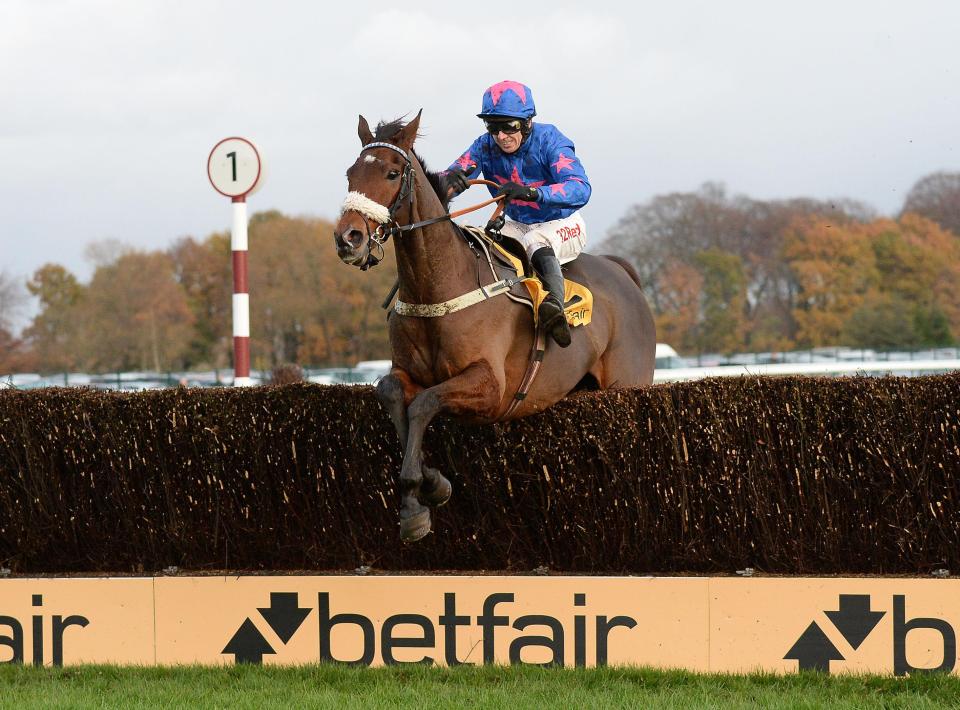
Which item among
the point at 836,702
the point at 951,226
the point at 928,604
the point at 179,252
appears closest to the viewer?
the point at 836,702

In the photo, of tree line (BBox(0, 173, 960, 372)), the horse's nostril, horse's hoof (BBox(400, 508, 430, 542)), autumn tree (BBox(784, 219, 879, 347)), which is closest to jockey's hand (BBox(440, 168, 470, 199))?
the horse's nostril

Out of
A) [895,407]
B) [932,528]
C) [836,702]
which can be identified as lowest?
[836,702]

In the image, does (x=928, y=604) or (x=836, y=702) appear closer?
(x=836, y=702)

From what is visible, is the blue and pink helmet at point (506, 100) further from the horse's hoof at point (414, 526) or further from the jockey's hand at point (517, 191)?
the horse's hoof at point (414, 526)

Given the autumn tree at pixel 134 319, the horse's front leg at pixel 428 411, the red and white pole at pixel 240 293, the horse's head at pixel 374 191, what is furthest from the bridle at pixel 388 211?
the autumn tree at pixel 134 319

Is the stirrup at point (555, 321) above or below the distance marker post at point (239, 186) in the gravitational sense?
below

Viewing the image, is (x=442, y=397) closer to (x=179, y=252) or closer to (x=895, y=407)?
(x=895, y=407)

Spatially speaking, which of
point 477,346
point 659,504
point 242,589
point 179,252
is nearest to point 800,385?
point 659,504

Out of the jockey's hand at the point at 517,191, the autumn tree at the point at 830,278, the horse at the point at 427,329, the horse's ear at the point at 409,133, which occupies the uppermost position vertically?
the autumn tree at the point at 830,278

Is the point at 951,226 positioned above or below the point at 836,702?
above

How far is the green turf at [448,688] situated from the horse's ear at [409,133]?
218 cm

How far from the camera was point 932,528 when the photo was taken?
512cm

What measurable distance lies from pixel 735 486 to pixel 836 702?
1167mm

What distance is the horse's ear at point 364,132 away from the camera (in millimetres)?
5023
